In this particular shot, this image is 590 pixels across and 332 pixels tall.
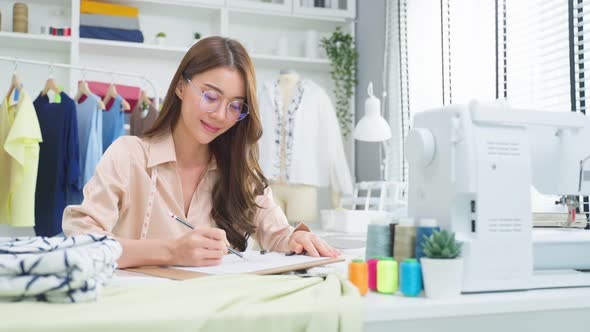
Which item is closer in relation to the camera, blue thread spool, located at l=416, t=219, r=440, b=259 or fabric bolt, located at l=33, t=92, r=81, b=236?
blue thread spool, located at l=416, t=219, r=440, b=259

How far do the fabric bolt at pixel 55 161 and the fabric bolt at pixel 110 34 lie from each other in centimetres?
82

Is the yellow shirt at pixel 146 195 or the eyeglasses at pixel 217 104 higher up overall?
the eyeglasses at pixel 217 104

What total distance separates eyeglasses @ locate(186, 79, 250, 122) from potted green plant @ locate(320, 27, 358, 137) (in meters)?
2.61

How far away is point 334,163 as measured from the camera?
3.62 m

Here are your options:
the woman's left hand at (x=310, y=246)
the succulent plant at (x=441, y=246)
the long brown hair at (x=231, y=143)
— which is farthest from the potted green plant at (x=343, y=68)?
the succulent plant at (x=441, y=246)

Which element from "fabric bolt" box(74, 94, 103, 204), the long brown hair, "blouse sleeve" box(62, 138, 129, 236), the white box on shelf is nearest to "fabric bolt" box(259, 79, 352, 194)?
the white box on shelf

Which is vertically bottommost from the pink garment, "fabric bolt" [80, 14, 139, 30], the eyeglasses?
the eyeglasses

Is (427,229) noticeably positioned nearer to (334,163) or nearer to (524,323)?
(524,323)

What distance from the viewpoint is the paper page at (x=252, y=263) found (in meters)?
1.04

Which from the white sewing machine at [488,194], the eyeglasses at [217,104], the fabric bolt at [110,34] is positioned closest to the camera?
the white sewing machine at [488,194]

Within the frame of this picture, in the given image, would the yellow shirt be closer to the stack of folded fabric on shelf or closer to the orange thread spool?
the orange thread spool

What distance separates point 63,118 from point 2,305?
2.49 m

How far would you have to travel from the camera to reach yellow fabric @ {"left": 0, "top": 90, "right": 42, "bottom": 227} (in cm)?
275

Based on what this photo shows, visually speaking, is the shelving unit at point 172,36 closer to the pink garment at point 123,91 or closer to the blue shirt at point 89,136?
the pink garment at point 123,91
